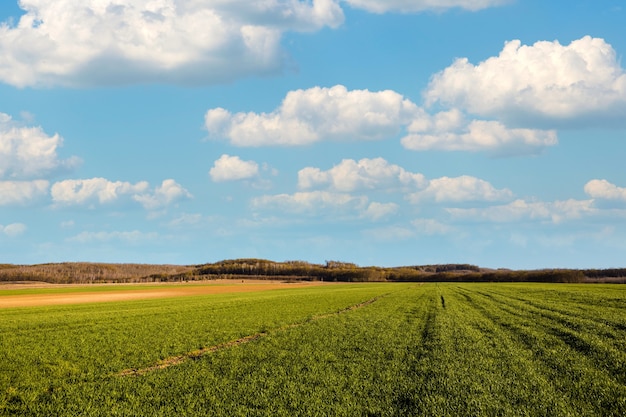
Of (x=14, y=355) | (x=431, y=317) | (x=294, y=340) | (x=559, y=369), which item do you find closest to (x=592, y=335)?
(x=559, y=369)

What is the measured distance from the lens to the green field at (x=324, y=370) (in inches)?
589

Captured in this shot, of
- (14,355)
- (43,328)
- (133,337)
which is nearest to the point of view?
(14,355)

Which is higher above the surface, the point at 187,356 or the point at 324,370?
the point at 324,370

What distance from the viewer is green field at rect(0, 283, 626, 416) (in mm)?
14969

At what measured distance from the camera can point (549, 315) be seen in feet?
132

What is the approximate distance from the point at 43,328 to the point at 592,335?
120 ft

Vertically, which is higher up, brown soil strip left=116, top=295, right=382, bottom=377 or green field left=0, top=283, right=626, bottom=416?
green field left=0, top=283, right=626, bottom=416

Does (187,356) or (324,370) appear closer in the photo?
(324,370)

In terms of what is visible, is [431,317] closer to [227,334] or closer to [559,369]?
[227,334]

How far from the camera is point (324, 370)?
64.0 feet

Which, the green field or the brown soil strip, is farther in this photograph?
the brown soil strip

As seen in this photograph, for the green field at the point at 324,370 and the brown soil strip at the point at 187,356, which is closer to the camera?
the green field at the point at 324,370

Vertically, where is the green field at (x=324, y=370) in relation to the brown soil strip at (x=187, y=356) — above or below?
above

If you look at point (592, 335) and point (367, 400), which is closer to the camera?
point (367, 400)
